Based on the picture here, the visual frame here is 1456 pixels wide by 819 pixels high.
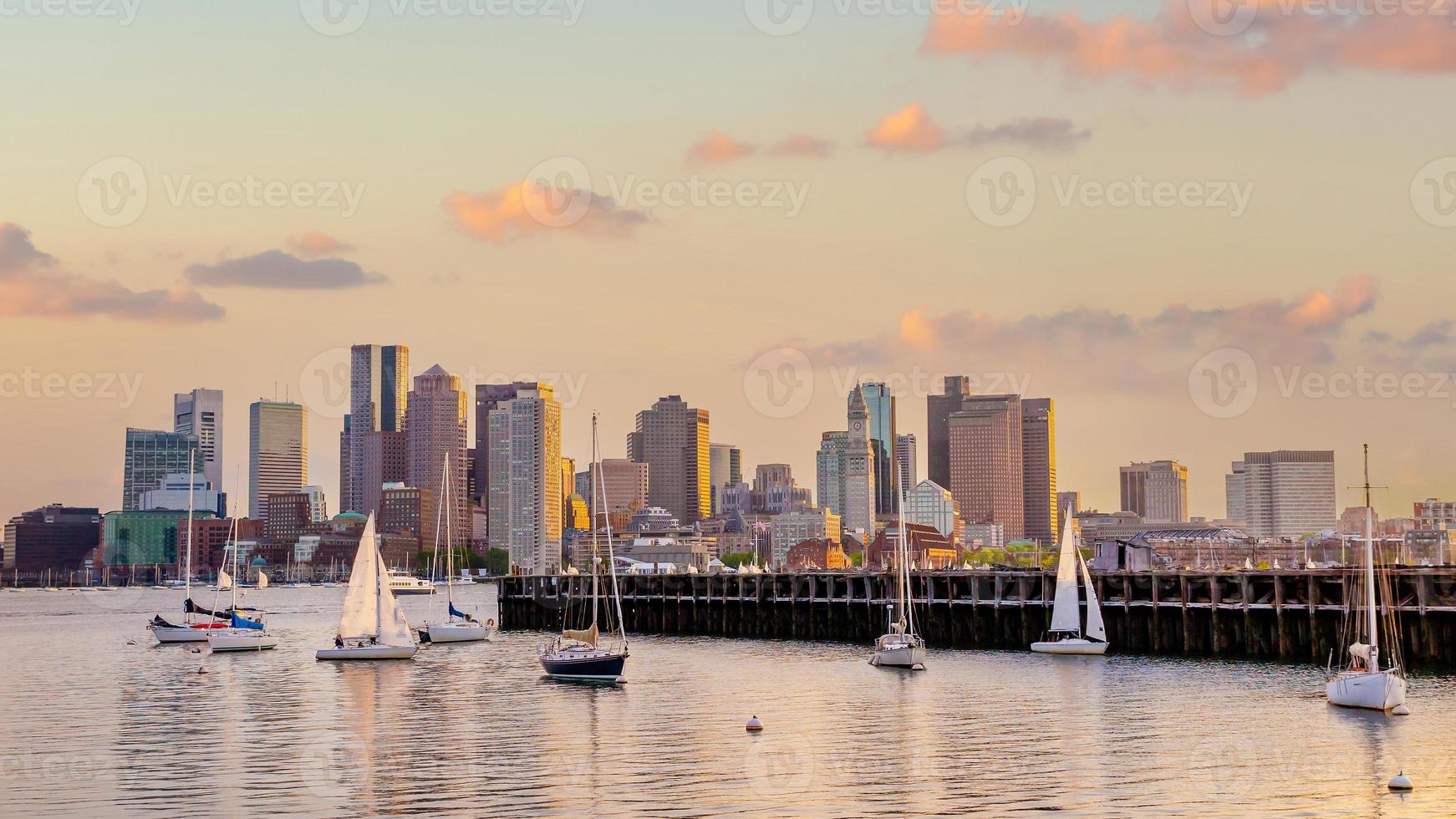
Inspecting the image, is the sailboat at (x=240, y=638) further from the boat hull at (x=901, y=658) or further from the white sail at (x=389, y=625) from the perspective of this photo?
the boat hull at (x=901, y=658)

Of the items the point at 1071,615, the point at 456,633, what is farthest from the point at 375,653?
the point at 1071,615

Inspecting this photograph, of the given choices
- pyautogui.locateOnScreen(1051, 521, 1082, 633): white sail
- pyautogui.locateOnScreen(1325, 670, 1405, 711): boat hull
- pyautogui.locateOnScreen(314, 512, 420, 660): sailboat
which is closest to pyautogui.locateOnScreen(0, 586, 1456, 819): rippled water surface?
pyautogui.locateOnScreen(1325, 670, 1405, 711): boat hull

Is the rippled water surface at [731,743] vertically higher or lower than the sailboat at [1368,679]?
lower

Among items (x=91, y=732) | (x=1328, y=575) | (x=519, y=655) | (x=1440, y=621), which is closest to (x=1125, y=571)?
(x=1328, y=575)

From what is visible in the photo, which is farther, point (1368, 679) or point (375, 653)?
point (375, 653)

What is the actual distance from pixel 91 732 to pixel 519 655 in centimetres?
4435

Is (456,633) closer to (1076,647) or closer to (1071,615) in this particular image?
(1071,615)

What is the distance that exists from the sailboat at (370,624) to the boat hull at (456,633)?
19.2 m

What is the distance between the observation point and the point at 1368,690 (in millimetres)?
61031

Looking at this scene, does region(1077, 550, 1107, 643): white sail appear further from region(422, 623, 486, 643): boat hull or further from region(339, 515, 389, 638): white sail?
region(422, 623, 486, 643): boat hull

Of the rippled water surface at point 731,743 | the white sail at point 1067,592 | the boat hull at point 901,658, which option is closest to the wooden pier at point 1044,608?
the white sail at point 1067,592

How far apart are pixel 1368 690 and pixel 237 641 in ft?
248

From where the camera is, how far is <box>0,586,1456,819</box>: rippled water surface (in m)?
43.9

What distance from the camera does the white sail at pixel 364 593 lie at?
9450 centimetres
